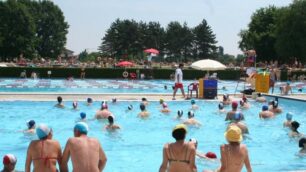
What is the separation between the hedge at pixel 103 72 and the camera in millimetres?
37312

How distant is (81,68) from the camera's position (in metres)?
38.8

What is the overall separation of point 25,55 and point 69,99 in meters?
44.7

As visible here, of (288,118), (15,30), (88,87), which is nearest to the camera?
(288,118)

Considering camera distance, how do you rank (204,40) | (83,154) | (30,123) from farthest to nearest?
(204,40) → (30,123) → (83,154)

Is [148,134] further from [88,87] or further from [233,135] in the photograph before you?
[88,87]

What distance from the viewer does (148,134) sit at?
13.1m

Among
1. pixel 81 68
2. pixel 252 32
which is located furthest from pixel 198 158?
pixel 252 32

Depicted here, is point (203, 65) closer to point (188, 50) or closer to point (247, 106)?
point (247, 106)

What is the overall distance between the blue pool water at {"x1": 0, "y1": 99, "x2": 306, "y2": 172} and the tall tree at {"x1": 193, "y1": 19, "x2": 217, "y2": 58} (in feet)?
225

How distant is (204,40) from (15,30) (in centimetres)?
3910

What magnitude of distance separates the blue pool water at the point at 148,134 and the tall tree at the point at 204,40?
225 feet

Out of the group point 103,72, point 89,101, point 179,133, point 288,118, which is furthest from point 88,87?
point 179,133

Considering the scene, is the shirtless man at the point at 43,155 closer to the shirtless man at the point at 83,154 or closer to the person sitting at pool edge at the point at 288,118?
the shirtless man at the point at 83,154

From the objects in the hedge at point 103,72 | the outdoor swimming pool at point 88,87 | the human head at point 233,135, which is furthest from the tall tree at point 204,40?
the human head at point 233,135
